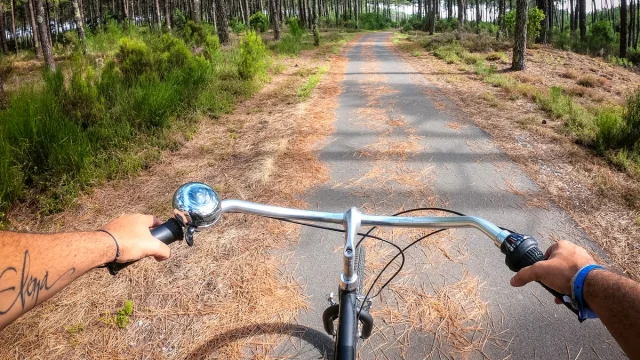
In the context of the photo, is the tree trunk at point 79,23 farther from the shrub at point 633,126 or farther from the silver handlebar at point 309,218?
the shrub at point 633,126

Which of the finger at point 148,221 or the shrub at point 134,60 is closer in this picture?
the finger at point 148,221

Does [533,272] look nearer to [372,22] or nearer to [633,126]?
[633,126]

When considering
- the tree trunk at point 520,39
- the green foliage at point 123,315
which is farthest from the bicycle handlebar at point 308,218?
the tree trunk at point 520,39

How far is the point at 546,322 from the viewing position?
2.46m

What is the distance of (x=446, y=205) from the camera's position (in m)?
3.81

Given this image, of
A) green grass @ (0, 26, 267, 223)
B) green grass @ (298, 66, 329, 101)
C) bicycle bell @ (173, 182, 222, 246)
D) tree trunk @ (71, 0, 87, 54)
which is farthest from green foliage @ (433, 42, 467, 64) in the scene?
bicycle bell @ (173, 182, 222, 246)

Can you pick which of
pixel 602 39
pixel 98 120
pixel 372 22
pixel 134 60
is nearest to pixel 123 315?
pixel 98 120

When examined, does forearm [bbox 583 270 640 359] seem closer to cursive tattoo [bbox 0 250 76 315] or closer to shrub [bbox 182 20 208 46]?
cursive tattoo [bbox 0 250 76 315]

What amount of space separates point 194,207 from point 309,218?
42 cm

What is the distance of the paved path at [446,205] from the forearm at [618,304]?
4.79ft

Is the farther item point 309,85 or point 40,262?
point 309,85

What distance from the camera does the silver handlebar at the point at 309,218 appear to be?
1.24 m

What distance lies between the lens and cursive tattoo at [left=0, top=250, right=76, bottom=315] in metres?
1.07

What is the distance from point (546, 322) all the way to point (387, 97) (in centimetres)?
642
